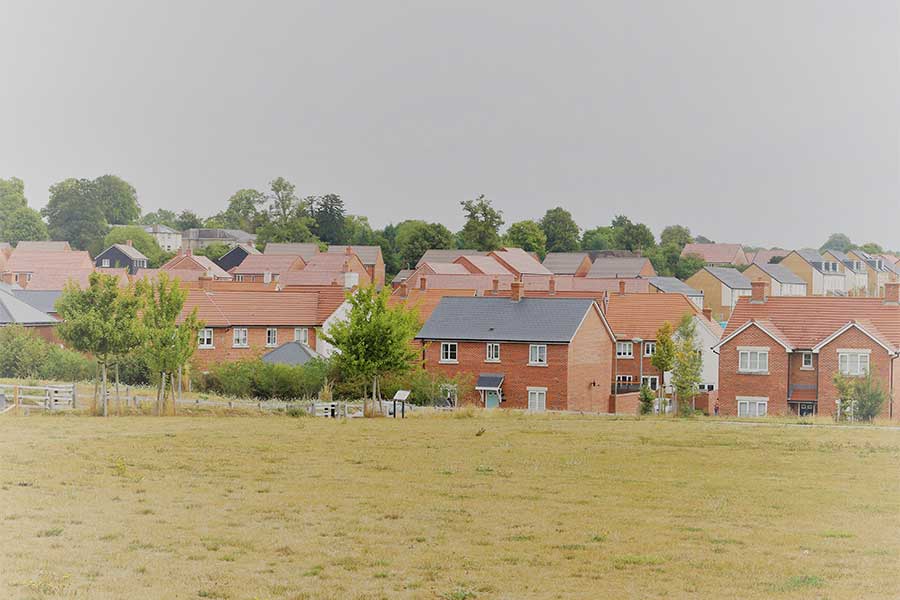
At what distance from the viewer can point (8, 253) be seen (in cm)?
12044

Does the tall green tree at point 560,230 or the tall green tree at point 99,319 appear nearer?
the tall green tree at point 99,319

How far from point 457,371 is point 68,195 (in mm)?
117646

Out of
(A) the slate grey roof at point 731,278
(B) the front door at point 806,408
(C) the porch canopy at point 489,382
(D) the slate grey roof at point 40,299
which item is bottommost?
(B) the front door at point 806,408

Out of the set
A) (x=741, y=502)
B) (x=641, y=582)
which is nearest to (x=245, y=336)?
Result: (x=741, y=502)

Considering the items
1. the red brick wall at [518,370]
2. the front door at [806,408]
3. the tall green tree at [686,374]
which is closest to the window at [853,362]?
the front door at [806,408]

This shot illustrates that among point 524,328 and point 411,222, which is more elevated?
point 411,222

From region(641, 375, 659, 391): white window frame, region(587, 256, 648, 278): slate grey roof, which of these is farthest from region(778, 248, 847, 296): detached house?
region(641, 375, 659, 391): white window frame

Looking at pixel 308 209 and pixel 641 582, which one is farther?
pixel 308 209

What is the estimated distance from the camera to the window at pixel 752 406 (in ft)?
177

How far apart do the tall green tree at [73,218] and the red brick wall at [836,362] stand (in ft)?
401

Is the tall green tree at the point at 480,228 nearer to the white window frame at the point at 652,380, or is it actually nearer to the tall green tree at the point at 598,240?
the tall green tree at the point at 598,240

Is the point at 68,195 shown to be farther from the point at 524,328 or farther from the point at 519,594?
the point at 519,594

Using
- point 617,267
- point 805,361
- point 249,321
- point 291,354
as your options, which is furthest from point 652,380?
point 617,267

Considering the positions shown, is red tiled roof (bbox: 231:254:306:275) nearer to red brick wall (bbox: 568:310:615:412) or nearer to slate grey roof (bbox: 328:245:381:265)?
slate grey roof (bbox: 328:245:381:265)
